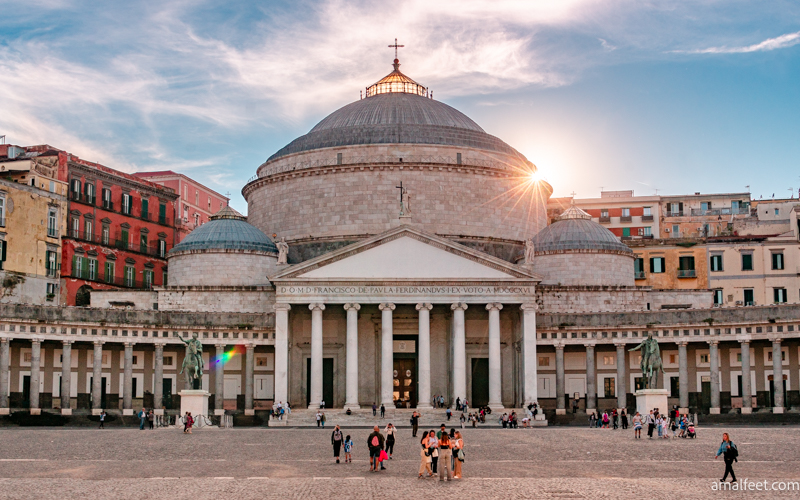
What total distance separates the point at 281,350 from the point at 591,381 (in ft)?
64.4

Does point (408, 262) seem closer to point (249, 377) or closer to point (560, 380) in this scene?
point (560, 380)

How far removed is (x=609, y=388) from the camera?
7038 cm

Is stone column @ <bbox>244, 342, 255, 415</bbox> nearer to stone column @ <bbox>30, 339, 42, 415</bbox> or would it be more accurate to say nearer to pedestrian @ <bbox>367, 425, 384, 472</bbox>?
stone column @ <bbox>30, 339, 42, 415</bbox>

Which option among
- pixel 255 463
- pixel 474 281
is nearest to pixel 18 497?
pixel 255 463

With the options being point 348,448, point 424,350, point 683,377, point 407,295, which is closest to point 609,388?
point 683,377

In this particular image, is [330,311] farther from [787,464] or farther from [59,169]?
[787,464]

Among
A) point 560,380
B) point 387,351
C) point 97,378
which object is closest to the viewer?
point 97,378

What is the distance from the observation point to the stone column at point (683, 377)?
6631cm

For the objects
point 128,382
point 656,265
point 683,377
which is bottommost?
point 128,382

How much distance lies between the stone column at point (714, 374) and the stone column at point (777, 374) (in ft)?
10.7

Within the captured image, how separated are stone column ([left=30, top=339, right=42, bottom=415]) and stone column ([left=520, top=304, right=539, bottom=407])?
1123 inches

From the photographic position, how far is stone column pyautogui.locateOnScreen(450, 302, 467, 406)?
65.3 meters

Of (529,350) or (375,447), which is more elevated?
(529,350)

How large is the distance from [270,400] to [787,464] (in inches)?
1642
